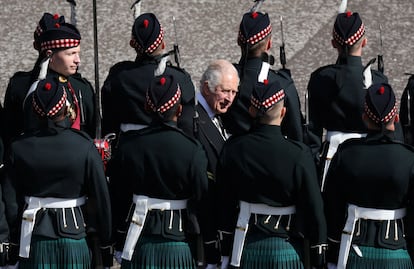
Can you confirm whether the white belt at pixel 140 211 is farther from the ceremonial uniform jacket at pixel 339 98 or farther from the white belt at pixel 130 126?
the ceremonial uniform jacket at pixel 339 98

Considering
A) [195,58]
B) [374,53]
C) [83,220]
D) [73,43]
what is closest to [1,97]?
[195,58]

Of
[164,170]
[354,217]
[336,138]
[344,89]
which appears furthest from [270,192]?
[344,89]

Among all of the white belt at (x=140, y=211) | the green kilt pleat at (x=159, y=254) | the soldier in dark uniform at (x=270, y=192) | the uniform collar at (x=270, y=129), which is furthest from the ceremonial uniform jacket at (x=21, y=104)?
the uniform collar at (x=270, y=129)

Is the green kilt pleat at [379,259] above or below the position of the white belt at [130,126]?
below

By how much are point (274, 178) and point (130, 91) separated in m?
2.00

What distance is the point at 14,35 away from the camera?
16031mm

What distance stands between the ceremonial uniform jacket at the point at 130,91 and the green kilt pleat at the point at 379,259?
1.95 metres

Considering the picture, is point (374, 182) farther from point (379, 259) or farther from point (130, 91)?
point (130, 91)

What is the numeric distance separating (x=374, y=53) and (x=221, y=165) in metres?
7.70

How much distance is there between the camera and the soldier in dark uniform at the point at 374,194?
7.99 metres

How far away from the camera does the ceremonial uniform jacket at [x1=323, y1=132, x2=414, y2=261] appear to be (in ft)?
26.2

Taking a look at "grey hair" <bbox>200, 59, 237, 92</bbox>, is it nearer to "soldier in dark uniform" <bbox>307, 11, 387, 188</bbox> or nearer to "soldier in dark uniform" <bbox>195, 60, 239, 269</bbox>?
"soldier in dark uniform" <bbox>195, 60, 239, 269</bbox>

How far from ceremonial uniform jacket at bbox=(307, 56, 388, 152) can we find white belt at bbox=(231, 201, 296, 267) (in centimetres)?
170

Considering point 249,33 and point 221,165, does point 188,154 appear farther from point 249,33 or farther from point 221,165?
point 249,33
